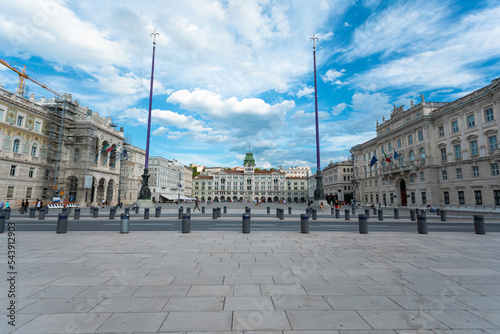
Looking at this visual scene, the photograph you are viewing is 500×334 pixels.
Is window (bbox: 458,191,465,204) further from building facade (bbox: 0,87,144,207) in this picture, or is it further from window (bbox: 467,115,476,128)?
building facade (bbox: 0,87,144,207)

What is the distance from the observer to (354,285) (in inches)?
196

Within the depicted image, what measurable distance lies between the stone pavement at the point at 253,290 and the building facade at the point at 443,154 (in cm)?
3451

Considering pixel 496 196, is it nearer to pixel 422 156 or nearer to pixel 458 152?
pixel 458 152

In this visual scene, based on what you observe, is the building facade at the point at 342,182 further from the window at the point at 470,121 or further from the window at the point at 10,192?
the window at the point at 10,192

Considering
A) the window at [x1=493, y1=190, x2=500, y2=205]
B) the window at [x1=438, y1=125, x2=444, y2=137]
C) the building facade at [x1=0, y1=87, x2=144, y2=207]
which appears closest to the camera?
the window at [x1=493, y1=190, x2=500, y2=205]

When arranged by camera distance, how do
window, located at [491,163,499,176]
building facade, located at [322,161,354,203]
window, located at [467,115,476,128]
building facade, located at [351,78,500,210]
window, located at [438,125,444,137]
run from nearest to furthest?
window, located at [491,163,499,176] → building facade, located at [351,78,500,210] → window, located at [467,115,476,128] → window, located at [438,125,444,137] → building facade, located at [322,161,354,203]

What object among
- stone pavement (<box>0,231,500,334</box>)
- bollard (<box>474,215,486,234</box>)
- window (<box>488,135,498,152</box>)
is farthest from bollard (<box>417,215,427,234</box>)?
window (<box>488,135,498,152</box>)

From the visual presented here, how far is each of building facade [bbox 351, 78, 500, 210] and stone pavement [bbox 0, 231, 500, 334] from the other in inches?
1359

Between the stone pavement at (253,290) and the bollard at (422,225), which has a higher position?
the bollard at (422,225)

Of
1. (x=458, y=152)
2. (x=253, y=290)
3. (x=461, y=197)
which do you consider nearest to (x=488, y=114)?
(x=458, y=152)

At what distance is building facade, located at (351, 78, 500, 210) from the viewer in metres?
32.1

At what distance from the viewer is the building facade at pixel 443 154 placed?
32062 millimetres

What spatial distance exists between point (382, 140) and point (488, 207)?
25.7 m

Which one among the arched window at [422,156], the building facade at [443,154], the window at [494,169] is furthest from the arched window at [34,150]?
the window at [494,169]
